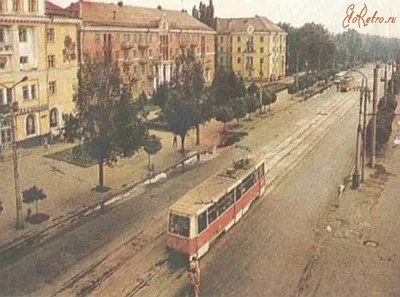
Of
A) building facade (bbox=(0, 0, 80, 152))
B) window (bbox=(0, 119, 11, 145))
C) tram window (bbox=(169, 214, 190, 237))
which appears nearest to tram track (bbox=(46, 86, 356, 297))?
tram window (bbox=(169, 214, 190, 237))

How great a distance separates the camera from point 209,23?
44.1 metres

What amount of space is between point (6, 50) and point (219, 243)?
40.7 ft

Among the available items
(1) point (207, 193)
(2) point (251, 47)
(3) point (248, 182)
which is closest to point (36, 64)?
(3) point (248, 182)

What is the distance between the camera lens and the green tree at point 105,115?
15.3m

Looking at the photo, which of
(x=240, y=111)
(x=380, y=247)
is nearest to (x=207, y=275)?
(x=380, y=247)

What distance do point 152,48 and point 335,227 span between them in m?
22.9

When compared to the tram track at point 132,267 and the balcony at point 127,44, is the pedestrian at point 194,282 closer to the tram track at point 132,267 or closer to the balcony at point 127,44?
the tram track at point 132,267

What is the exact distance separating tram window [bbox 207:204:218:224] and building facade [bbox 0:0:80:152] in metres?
9.75

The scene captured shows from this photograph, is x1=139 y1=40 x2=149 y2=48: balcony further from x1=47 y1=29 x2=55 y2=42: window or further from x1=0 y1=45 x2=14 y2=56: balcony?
x1=0 y1=45 x2=14 y2=56: balcony

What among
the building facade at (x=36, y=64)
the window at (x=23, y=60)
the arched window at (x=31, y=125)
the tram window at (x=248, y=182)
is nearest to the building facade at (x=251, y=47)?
the building facade at (x=36, y=64)

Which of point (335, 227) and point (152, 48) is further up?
point (152, 48)

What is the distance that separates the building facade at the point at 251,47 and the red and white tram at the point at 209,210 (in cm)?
2969

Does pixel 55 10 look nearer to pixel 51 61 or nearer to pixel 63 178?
pixel 51 61

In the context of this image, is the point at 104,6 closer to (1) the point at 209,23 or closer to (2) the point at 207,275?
(1) the point at 209,23
